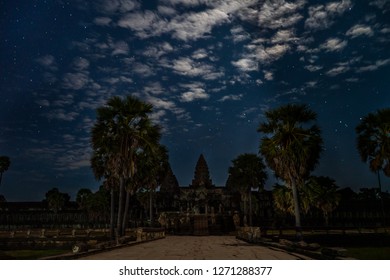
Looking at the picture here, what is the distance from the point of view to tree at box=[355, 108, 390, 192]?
23.0 meters

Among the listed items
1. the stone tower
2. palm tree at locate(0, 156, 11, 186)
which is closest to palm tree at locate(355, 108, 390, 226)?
palm tree at locate(0, 156, 11, 186)

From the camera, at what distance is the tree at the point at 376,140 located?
2300 cm

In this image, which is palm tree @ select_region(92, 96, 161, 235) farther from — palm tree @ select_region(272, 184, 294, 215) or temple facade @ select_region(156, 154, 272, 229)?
temple facade @ select_region(156, 154, 272, 229)

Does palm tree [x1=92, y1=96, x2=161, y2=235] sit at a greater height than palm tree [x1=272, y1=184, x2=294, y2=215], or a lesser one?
greater

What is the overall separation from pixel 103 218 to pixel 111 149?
5630 cm

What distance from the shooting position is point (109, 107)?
21.9 metres

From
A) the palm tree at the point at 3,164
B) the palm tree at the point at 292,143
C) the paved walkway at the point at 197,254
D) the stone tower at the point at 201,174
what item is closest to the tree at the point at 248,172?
the palm tree at the point at 292,143

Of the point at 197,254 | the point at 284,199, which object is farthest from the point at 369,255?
the point at 284,199

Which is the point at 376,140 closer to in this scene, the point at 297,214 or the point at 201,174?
the point at 297,214

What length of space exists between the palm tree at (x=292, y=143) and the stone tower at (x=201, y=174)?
3453 inches

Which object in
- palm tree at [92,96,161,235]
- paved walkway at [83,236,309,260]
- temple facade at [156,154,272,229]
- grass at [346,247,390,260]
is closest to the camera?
paved walkway at [83,236,309,260]

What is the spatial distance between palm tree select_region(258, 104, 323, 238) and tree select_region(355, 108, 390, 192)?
4.33m
